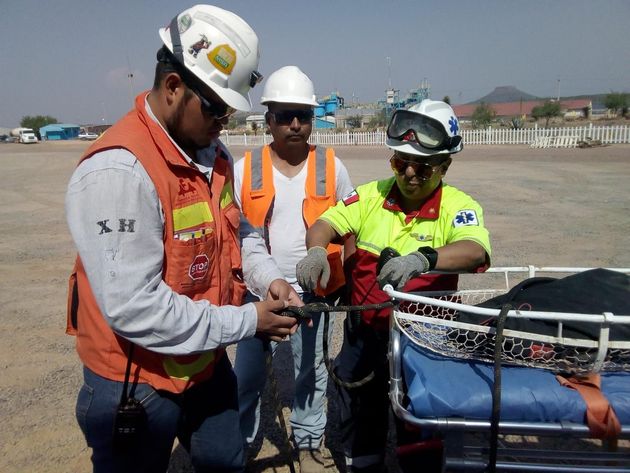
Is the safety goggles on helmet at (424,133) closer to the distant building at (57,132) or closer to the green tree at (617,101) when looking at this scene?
the green tree at (617,101)

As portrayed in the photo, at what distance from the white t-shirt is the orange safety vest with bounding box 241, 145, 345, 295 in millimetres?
33

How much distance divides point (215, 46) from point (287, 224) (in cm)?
157

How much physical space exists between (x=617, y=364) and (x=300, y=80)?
2368 millimetres

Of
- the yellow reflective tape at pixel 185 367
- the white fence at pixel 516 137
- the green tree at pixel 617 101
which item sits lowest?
the yellow reflective tape at pixel 185 367

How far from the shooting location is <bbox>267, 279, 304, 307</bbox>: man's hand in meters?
2.18

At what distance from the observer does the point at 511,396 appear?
180cm

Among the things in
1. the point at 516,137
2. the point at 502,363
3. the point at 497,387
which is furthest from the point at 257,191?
the point at 516,137

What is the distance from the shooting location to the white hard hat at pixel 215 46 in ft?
5.46

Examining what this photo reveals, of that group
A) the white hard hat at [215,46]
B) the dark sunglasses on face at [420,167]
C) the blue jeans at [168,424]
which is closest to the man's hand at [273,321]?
the blue jeans at [168,424]

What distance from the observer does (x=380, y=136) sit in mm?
33875

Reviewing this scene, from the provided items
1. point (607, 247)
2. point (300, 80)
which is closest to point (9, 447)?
point (300, 80)

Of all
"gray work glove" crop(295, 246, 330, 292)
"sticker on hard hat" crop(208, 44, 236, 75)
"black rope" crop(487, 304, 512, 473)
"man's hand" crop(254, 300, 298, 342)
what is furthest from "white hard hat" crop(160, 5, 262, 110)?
"black rope" crop(487, 304, 512, 473)

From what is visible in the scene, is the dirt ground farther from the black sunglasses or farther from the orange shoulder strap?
the black sunglasses

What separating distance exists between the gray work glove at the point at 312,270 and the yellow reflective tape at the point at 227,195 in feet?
1.63
